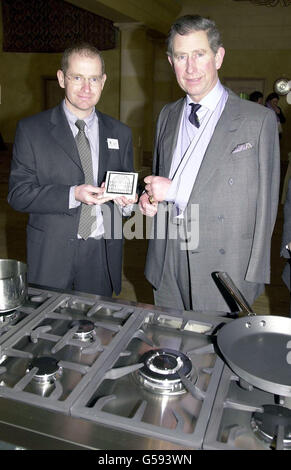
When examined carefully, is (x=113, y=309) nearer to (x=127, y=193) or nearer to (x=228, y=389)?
(x=228, y=389)

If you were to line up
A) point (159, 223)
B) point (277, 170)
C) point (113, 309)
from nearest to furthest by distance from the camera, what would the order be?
Result: 1. point (113, 309)
2. point (277, 170)
3. point (159, 223)

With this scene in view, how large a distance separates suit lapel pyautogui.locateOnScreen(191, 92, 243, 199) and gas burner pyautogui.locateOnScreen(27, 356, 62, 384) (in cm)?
107

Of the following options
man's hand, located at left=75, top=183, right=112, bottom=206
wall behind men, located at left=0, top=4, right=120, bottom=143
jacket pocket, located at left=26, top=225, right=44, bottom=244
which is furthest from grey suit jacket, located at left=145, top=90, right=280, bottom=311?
wall behind men, located at left=0, top=4, right=120, bottom=143

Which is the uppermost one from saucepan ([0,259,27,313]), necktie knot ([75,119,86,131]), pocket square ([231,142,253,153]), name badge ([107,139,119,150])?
necktie knot ([75,119,86,131])

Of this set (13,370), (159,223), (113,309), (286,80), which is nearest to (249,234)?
(159,223)

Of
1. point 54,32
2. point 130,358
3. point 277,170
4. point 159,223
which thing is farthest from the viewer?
point 54,32

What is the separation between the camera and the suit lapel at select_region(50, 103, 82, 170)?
230 cm

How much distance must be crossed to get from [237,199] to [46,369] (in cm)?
117

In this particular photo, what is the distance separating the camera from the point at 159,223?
2.21m

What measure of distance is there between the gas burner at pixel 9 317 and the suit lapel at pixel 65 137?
3.54ft

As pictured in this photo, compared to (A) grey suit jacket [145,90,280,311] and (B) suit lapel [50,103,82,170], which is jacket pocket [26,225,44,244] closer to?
(B) suit lapel [50,103,82,170]

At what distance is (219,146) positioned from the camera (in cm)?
197

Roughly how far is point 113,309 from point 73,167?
3.43 feet

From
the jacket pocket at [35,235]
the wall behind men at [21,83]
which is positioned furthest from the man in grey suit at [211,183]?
the wall behind men at [21,83]
